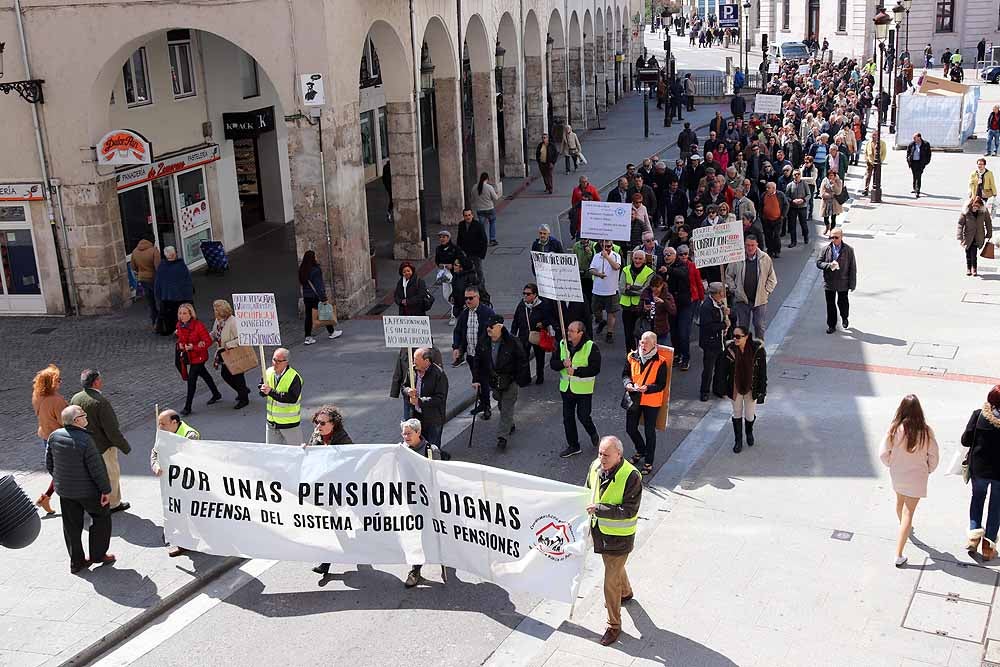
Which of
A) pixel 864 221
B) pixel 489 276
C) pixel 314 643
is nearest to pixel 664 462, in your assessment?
pixel 314 643

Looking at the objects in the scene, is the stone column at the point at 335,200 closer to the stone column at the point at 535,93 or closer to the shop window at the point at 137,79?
the shop window at the point at 137,79

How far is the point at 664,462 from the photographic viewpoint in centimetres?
1267

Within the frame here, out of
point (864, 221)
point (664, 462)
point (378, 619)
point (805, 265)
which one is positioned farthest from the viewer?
point (864, 221)

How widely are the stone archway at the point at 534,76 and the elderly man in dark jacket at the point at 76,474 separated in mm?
26577

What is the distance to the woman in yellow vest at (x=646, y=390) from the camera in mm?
11750

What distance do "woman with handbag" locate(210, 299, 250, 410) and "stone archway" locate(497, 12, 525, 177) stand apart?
1923 cm

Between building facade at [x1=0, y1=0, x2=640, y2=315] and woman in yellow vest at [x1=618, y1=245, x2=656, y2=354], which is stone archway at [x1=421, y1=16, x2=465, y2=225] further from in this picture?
woman in yellow vest at [x1=618, y1=245, x2=656, y2=354]

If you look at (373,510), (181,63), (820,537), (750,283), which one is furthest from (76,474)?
(181,63)

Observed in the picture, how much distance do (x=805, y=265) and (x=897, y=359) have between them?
6203 mm

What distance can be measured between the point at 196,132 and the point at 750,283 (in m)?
12.6

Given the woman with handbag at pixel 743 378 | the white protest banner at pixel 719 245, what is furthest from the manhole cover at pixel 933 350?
the woman with handbag at pixel 743 378

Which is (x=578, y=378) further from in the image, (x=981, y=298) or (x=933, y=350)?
(x=981, y=298)

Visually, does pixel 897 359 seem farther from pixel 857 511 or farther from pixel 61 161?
pixel 61 161

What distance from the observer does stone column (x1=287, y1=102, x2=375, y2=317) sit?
18.5 meters
